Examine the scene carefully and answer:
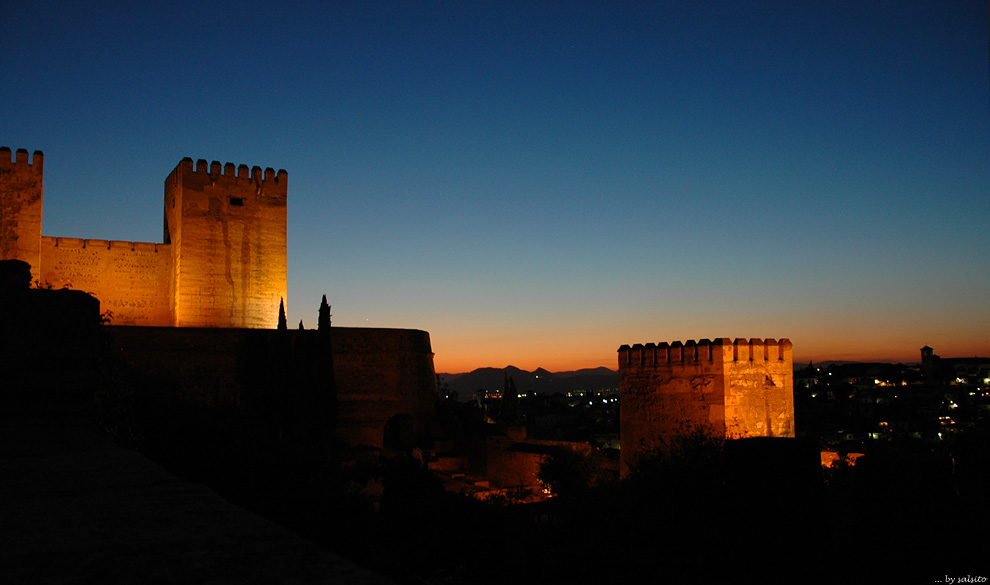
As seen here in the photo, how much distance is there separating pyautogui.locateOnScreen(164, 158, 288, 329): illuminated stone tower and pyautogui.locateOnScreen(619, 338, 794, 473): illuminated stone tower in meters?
16.9

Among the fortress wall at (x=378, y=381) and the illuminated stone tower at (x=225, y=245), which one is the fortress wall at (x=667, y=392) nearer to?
the fortress wall at (x=378, y=381)

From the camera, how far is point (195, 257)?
24953 mm

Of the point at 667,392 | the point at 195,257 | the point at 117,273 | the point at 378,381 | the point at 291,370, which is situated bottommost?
the point at 378,381

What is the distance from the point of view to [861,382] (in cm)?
8925

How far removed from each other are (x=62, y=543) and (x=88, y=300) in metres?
4.61

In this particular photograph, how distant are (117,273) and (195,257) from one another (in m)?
2.74

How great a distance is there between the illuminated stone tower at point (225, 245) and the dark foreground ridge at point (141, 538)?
23975 mm

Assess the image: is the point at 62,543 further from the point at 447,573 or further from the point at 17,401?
the point at 447,573

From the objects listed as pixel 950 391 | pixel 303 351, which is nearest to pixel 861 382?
pixel 950 391

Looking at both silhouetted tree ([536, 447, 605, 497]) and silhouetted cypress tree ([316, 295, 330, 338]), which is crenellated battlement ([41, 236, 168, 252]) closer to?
silhouetted cypress tree ([316, 295, 330, 338])

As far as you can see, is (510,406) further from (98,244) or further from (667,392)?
(667,392)

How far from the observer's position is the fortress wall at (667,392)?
12555 millimetres

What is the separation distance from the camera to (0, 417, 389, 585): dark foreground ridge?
55.6 inches

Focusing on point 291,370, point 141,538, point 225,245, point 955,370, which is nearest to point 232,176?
point 225,245
